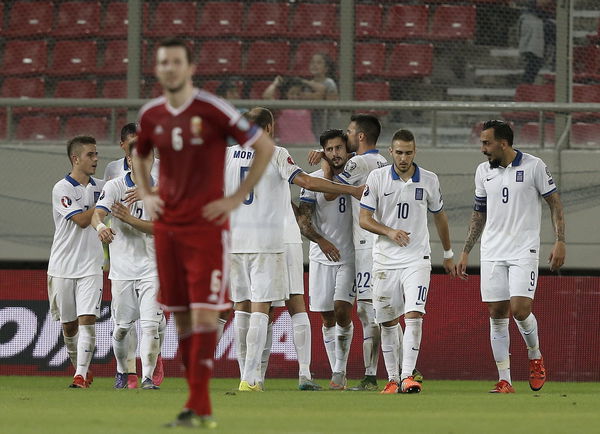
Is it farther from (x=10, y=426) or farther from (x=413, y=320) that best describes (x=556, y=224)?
(x=10, y=426)

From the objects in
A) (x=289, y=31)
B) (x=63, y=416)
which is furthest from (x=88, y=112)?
(x=63, y=416)

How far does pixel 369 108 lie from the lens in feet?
44.2

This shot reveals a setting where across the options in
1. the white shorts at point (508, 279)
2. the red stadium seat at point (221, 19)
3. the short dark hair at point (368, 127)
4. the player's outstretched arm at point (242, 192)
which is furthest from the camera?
the red stadium seat at point (221, 19)

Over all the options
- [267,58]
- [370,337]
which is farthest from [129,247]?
[267,58]

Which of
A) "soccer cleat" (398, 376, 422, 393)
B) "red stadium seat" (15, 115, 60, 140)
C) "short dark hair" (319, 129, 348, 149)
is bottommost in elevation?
"soccer cleat" (398, 376, 422, 393)

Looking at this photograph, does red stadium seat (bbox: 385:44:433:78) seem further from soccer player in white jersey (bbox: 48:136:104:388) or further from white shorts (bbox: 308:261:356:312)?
soccer player in white jersey (bbox: 48:136:104:388)

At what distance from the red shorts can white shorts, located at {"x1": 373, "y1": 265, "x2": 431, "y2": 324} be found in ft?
11.6

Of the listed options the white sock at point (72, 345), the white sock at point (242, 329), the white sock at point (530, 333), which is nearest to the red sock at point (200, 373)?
the white sock at point (242, 329)

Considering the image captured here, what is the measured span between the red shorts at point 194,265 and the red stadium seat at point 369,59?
7.94 metres

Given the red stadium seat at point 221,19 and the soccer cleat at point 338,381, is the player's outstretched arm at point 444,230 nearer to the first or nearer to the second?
the soccer cleat at point 338,381

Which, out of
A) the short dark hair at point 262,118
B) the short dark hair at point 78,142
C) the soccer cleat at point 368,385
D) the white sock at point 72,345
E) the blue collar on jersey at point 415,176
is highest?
the short dark hair at point 262,118

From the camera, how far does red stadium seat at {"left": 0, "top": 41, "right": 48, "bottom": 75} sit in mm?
14930


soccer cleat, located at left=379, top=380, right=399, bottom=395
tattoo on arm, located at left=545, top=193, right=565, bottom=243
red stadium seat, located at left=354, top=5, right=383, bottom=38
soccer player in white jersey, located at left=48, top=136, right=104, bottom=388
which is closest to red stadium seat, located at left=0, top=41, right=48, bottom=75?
red stadium seat, located at left=354, top=5, right=383, bottom=38

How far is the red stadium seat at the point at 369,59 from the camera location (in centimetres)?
1415
